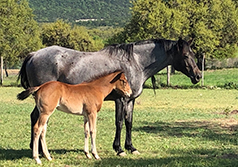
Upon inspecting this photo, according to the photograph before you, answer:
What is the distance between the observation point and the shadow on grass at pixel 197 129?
11.1m

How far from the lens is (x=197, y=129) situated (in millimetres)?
12617

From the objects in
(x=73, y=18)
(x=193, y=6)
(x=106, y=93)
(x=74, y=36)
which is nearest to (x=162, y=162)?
(x=106, y=93)

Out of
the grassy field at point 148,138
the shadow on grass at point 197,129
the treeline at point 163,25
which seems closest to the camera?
the grassy field at point 148,138

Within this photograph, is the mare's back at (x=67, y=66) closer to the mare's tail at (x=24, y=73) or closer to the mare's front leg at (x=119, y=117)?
the mare's tail at (x=24, y=73)

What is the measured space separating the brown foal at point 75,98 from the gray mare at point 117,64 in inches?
17.8

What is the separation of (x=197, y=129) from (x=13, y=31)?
2684 centimetres

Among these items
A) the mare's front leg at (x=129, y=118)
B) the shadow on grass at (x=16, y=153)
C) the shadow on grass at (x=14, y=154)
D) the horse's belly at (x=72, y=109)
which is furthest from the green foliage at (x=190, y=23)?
the horse's belly at (x=72, y=109)

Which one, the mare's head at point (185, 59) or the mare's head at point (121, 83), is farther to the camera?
the mare's head at point (185, 59)

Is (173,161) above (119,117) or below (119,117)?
below

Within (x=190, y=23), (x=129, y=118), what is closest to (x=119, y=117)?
(x=129, y=118)

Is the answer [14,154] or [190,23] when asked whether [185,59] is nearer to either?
[14,154]

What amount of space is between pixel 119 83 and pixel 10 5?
31356mm

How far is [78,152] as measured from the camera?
8.62 m

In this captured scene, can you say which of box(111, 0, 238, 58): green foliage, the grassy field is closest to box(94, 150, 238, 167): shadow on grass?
the grassy field
